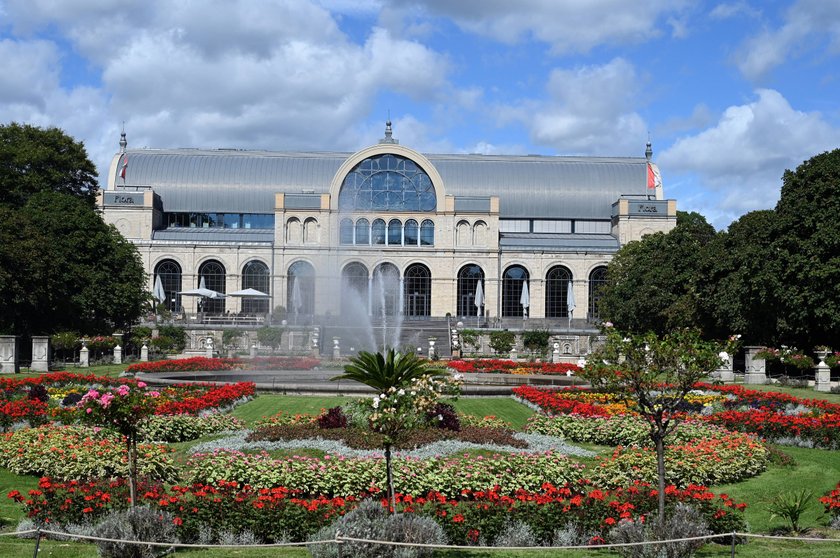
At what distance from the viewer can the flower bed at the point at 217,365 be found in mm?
35094

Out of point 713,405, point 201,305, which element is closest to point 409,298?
point 201,305

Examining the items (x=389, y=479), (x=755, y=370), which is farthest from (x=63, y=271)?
(x=389, y=479)

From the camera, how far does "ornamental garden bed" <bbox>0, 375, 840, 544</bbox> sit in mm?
12023

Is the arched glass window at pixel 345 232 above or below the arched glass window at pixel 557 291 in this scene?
above

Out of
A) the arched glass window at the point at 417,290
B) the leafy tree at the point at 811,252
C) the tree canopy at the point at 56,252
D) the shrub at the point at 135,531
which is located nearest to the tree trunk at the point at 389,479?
the shrub at the point at 135,531

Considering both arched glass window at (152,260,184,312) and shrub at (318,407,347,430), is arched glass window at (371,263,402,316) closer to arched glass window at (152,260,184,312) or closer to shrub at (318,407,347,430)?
arched glass window at (152,260,184,312)

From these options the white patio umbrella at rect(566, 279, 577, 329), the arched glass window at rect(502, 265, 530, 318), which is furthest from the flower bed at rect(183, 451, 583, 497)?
the arched glass window at rect(502, 265, 530, 318)

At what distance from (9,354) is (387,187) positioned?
42.6m

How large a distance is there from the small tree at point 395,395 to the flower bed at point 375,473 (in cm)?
132

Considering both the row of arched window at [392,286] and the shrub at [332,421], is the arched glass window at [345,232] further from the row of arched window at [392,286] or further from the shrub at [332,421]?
the shrub at [332,421]

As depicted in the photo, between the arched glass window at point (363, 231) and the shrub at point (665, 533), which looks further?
the arched glass window at point (363, 231)

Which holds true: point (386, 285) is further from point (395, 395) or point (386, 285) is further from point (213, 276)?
point (395, 395)

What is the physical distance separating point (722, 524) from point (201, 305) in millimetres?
65604

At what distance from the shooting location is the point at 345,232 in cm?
7525
